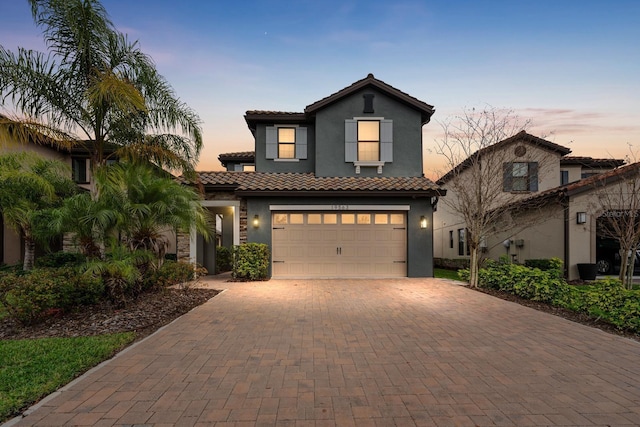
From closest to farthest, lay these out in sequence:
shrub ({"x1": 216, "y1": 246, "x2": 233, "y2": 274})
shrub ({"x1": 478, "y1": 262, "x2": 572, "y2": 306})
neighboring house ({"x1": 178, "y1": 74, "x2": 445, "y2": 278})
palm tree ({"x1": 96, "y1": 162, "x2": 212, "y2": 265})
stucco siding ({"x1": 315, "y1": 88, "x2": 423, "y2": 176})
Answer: palm tree ({"x1": 96, "y1": 162, "x2": 212, "y2": 265}) < shrub ({"x1": 478, "y1": 262, "x2": 572, "y2": 306}) < neighboring house ({"x1": 178, "y1": 74, "x2": 445, "y2": 278}) < stucco siding ({"x1": 315, "y1": 88, "x2": 423, "y2": 176}) < shrub ({"x1": 216, "y1": 246, "x2": 233, "y2": 274})

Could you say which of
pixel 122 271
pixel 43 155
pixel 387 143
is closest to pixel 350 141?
pixel 387 143

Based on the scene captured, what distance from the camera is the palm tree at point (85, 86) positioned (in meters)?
7.00

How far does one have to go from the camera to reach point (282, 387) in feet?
11.9

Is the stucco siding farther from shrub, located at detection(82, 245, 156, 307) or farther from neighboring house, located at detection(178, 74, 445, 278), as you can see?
shrub, located at detection(82, 245, 156, 307)

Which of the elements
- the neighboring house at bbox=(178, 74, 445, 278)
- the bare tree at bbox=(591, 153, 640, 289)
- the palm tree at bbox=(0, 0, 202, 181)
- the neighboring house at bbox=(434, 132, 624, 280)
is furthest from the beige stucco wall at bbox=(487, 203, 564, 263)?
the palm tree at bbox=(0, 0, 202, 181)

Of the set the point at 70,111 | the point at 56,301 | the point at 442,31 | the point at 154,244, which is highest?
the point at 442,31

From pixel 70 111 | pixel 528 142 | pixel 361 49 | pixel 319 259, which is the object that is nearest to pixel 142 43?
pixel 70 111

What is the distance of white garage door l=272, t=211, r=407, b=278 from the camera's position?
40.4ft

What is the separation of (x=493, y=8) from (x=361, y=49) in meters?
5.43

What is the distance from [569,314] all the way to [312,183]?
28.5 ft

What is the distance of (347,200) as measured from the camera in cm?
1227

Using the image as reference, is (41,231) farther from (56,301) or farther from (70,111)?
(70,111)

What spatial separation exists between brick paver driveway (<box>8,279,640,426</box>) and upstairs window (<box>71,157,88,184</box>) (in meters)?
16.2

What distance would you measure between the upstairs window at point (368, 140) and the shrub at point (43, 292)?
1044cm
